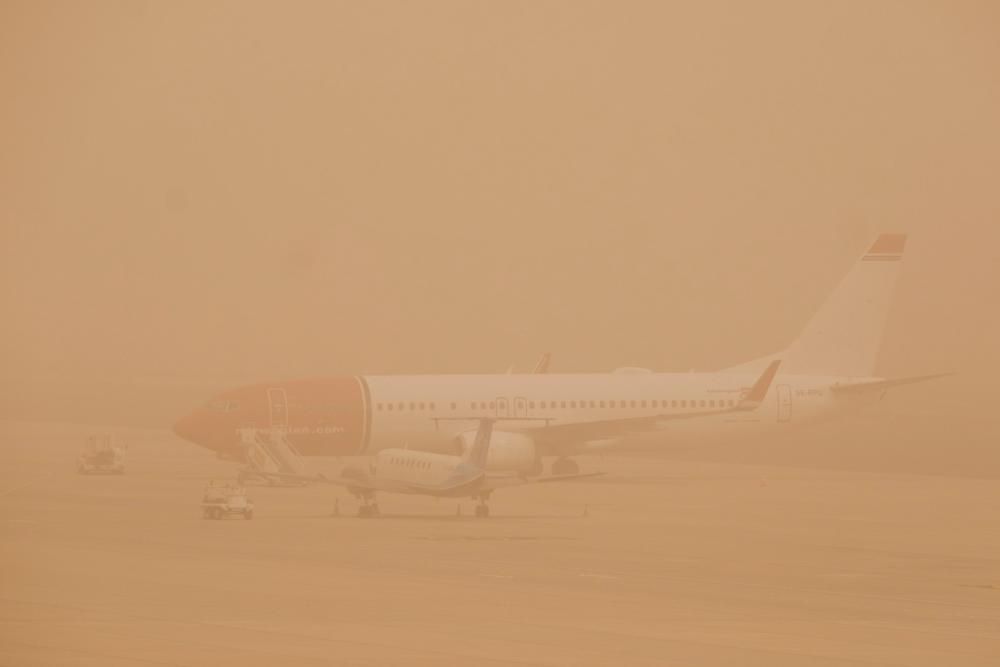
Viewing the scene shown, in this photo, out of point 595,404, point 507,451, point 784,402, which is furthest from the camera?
point 784,402

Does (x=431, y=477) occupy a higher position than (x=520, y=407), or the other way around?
(x=520, y=407)

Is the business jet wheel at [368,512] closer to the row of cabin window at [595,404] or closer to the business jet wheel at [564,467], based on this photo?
the row of cabin window at [595,404]

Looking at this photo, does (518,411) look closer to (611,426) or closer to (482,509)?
(611,426)

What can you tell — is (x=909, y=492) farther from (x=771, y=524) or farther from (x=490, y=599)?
(x=490, y=599)

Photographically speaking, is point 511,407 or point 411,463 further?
point 511,407

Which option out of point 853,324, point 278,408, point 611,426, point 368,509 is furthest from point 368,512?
point 853,324

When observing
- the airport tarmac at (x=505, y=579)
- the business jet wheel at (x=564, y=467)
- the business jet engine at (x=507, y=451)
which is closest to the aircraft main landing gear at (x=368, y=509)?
the airport tarmac at (x=505, y=579)

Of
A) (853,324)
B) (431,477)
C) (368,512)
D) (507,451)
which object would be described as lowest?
(368,512)

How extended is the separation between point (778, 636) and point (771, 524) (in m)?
21.3

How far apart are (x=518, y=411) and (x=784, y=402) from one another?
1128cm

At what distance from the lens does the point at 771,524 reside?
50500mm

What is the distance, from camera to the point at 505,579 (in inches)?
1428

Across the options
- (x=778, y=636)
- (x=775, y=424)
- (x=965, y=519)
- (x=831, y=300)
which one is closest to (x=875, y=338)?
(x=831, y=300)

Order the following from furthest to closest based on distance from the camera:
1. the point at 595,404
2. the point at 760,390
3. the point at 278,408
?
the point at 595,404
the point at 760,390
the point at 278,408
